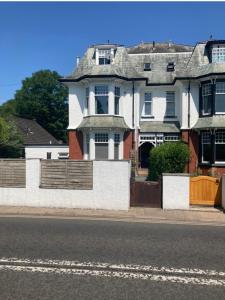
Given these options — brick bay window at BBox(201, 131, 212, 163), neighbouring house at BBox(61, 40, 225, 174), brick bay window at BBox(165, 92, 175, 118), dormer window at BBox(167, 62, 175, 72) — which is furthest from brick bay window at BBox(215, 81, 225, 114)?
dormer window at BBox(167, 62, 175, 72)

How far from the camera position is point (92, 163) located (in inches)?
512

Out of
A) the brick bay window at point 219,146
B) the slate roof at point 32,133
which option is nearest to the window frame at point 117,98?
the brick bay window at point 219,146

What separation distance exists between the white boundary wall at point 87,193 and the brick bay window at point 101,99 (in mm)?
11885

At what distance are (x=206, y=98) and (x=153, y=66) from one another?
19.8ft

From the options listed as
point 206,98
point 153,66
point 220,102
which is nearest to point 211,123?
point 220,102

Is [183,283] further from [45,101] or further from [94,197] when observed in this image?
[45,101]

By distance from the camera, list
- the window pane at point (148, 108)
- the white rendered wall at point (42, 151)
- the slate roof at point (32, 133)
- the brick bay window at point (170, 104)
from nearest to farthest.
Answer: the brick bay window at point (170, 104)
the window pane at point (148, 108)
the white rendered wall at point (42, 151)
the slate roof at point (32, 133)

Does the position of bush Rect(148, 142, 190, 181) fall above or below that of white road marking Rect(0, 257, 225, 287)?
above

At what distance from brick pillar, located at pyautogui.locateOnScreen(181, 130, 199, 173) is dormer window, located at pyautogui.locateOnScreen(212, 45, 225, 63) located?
18.3 feet

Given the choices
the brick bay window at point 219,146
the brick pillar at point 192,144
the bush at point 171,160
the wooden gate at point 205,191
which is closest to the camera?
the wooden gate at point 205,191

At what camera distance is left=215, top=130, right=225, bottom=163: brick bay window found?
2264cm

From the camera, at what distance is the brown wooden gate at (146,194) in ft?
43.7

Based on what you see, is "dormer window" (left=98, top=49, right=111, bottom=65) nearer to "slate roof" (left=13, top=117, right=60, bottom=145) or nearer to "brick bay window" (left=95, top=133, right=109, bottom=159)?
"brick bay window" (left=95, top=133, right=109, bottom=159)

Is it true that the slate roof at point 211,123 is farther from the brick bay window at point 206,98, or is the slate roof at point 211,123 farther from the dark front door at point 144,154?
the dark front door at point 144,154
